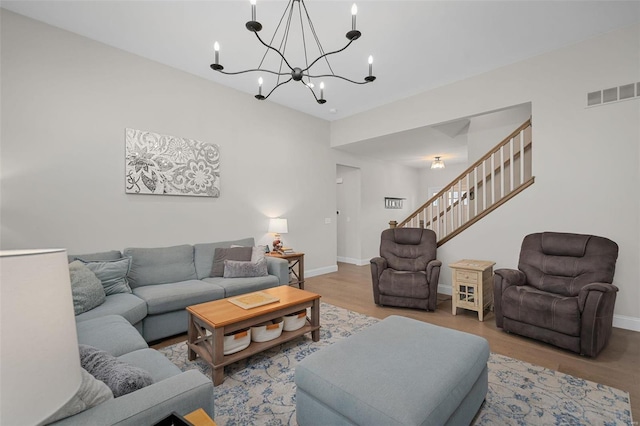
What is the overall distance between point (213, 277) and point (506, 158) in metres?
4.53

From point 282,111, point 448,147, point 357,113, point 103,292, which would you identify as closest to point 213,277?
point 103,292

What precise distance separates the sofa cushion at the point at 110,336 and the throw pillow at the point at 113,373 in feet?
1.85

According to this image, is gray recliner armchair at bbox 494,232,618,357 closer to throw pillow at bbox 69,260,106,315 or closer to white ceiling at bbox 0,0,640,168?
white ceiling at bbox 0,0,640,168

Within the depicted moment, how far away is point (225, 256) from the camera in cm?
368

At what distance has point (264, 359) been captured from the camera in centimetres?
243

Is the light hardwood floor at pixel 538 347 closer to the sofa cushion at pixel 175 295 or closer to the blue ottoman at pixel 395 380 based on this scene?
the sofa cushion at pixel 175 295

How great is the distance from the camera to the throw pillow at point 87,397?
3.02 ft

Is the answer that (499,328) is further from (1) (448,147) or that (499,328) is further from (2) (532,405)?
(1) (448,147)

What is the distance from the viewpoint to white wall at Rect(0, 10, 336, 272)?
2797 mm

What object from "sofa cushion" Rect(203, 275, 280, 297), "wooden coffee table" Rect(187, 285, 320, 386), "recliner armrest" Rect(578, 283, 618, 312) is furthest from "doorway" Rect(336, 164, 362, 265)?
"recliner armrest" Rect(578, 283, 618, 312)

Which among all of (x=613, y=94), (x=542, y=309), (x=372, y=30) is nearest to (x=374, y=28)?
(x=372, y=30)

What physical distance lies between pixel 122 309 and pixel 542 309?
3661mm

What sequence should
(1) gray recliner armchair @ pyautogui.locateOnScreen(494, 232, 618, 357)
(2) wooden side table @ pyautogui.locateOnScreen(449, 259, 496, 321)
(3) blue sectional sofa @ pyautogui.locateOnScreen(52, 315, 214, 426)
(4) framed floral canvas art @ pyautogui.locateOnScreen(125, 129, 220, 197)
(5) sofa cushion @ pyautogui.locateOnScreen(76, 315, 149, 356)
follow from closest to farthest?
(3) blue sectional sofa @ pyautogui.locateOnScreen(52, 315, 214, 426) < (5) sofa cushion @ pyautogui.locateOnScreen(76, 315, 149, 356) < (1) gray recliner armchair @ pyautogui.locateOnScreen(494, 232, 618, 357) < (2) wooden side table @ pyautogui.locateOnScreen(449, 259, 496, 321) < (4) framed floral canvas art @ pyautogui.locateOnScreen(125, 129, 220, 197)

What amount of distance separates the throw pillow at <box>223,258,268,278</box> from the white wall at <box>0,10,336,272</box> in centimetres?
81
